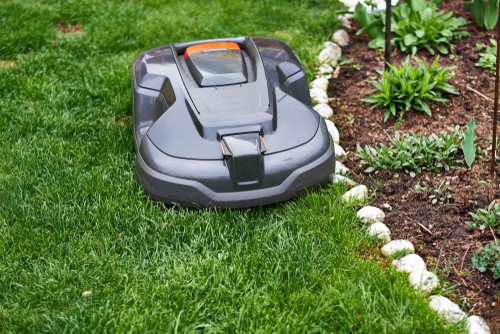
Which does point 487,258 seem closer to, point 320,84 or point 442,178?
point 442,178

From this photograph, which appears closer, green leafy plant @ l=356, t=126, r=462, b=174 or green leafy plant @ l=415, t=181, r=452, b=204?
green leafy plant @ l=415, t=181, r=452, b=204

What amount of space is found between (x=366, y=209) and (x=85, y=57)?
7.82 feet

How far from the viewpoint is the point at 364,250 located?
9.59 ft

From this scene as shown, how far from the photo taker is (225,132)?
3.07 metres

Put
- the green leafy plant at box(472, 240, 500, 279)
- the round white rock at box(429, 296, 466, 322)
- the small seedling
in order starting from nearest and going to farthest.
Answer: the round white rock at box(429, 296, 466, 322) → the green leafy plant at box(472, 240, 500, 279) → the small seedling

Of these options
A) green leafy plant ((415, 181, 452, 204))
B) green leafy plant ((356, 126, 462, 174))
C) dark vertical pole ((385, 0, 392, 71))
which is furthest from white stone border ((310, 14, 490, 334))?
dark vertical pole ((385, 0, 392, 71))

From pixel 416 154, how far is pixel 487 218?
0.59 m

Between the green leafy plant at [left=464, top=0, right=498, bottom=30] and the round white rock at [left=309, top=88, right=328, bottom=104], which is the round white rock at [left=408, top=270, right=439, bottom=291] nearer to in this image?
the round white rock at [left=309, top=88, right=328, bottom=104]

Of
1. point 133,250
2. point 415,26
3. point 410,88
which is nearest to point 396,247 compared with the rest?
point 133,250

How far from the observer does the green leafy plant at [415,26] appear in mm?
4410

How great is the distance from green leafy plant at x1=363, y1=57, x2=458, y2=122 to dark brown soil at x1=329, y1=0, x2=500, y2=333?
5cm

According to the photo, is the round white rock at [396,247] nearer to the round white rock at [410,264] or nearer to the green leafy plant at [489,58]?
the round white rock at [410,264]

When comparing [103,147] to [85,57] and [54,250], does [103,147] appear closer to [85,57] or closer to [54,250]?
[54,250]

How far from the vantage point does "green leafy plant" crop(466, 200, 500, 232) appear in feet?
9.76
